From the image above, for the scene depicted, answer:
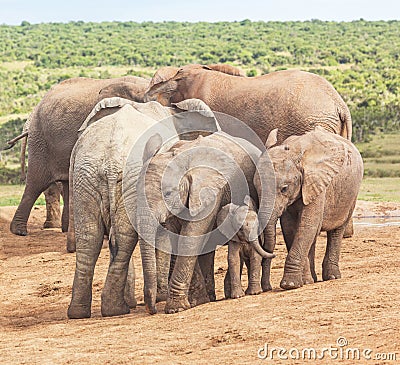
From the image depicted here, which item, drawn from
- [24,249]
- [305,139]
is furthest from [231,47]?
[305,139]

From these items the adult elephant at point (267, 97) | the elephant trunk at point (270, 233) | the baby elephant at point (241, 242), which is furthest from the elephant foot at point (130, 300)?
the adult elephant at point (267, 97)

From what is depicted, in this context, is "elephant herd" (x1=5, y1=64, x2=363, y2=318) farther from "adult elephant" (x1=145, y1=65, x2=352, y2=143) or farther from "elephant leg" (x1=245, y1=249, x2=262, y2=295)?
"adult elephant" (x1=145, y1=65, x2=352, y2=143)

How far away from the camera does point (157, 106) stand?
9281mm

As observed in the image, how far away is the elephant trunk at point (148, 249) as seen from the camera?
24.9 feet

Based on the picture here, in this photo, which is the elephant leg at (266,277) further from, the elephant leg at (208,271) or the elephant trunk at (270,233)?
the elephant leg at (208,271)

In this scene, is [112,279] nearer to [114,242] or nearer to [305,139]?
[114,242]

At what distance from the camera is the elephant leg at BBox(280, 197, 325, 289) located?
26.4 ft

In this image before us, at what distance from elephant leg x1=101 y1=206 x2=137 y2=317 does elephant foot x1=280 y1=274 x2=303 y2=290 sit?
4.26 ft

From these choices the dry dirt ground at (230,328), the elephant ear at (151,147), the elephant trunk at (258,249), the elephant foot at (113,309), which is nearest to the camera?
the dry dirt ground at (230,328)

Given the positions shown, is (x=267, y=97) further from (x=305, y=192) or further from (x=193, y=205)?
(x=193, y=205)

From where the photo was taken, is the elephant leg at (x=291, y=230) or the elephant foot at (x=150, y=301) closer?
the elephant foot at (x=150, y=301)

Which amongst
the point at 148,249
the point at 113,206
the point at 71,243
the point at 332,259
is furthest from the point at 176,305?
the point at 71,243

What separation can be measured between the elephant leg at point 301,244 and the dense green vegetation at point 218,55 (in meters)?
23.4

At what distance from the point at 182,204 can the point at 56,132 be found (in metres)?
7.04
